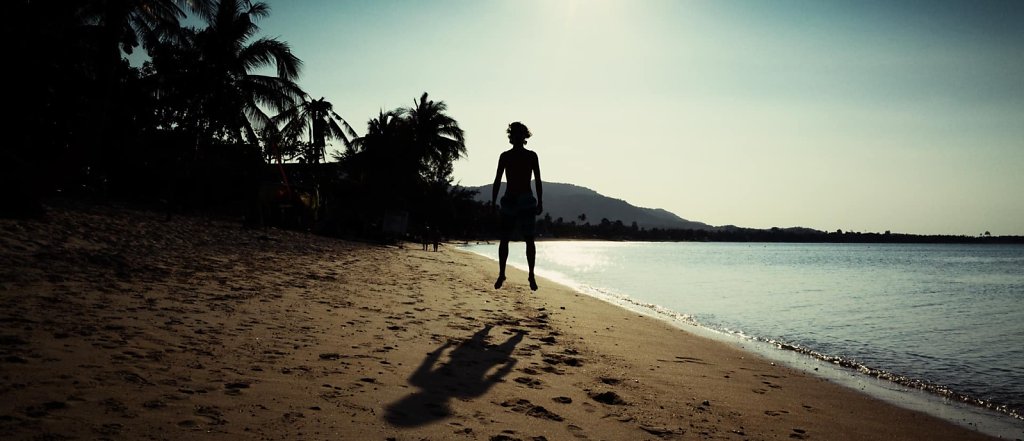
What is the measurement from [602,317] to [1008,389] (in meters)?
4.95

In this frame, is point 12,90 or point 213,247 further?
point 12,90

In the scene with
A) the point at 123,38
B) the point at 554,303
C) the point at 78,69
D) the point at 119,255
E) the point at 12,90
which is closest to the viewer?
the point at 119,255

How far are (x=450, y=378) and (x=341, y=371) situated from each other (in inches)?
30.3

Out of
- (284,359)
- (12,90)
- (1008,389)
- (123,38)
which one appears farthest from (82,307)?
(123,38)

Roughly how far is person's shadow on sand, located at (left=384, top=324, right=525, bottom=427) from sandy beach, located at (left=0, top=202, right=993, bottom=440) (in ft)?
0.07

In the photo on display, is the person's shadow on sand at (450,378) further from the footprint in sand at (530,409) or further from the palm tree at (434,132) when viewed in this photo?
the palm tree at (434,132)

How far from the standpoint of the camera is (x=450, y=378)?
151 inches

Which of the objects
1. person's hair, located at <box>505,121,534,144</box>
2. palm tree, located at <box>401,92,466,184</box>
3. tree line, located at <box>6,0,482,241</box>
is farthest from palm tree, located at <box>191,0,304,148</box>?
person's hair, located at <box>505,121,534,144</box>

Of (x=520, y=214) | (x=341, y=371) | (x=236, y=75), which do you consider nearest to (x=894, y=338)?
(x=520, y=214)

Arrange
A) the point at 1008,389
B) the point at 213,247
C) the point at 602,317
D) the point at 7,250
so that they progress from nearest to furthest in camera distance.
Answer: the point at 1008,389, the point at 7,250, the point at 602,317, the point at 213,247

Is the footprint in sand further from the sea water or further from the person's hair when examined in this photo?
the person's hair

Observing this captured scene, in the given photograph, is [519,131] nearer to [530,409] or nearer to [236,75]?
[530,409]

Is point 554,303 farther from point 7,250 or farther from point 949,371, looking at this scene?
point 7,250

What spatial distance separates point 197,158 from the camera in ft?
72.4
